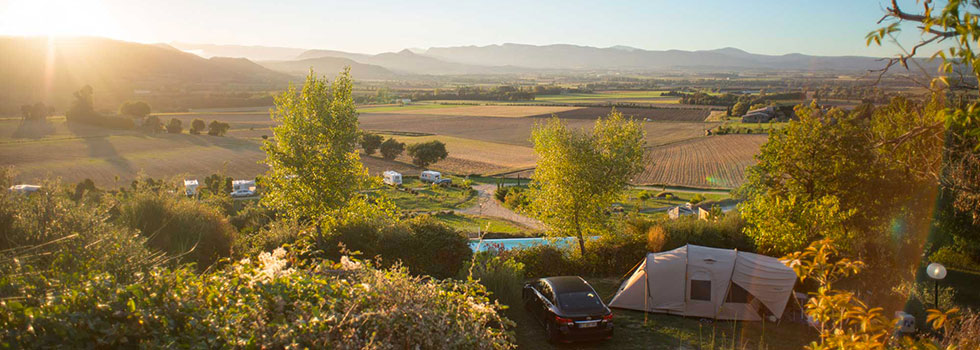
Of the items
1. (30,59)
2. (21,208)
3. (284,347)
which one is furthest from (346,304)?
(30,59)

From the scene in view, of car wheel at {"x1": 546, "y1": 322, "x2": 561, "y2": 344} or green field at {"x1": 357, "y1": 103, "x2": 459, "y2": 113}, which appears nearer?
car wheel at {"x1": 546, "y1": 322, "x2": 561, "y2": 344}

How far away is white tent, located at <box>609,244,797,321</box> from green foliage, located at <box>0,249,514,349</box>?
872 cm

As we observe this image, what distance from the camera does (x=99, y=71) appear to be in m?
102

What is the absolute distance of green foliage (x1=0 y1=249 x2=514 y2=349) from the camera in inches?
125

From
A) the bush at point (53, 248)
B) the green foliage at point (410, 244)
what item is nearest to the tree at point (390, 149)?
the green foliage at point (410, 244)

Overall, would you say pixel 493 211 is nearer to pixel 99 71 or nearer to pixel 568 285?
pixel 568 285

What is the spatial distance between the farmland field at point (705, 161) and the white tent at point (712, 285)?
121ft

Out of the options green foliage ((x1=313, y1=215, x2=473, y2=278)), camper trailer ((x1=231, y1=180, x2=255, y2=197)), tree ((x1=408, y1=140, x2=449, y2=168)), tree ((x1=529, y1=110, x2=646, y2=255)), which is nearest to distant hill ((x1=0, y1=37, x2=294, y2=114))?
camper trailer ((x1=231, y1=180, x2=255, y2=197))

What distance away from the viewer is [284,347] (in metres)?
3.40

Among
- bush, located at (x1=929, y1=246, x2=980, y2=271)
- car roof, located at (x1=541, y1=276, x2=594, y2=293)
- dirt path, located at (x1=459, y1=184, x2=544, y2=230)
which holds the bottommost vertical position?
dirt path, located at (x1=459, y1=184, x2=544, y2=230)

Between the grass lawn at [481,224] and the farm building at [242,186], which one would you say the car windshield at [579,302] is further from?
the farm building at [242,186]

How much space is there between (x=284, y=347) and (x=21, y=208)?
445 centimetres

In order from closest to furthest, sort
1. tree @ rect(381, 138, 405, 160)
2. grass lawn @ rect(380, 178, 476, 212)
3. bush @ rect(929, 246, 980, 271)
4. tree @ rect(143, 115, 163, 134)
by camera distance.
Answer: bush @ rect(929, 246, 980, 271) → grass lawn @ rect(380, 178, 476, 212) → tree @ rect(381, 138, 405, 160) → tree @ rect(143, 115, 163, 134)

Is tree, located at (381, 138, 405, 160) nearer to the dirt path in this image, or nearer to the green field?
the dirt path
